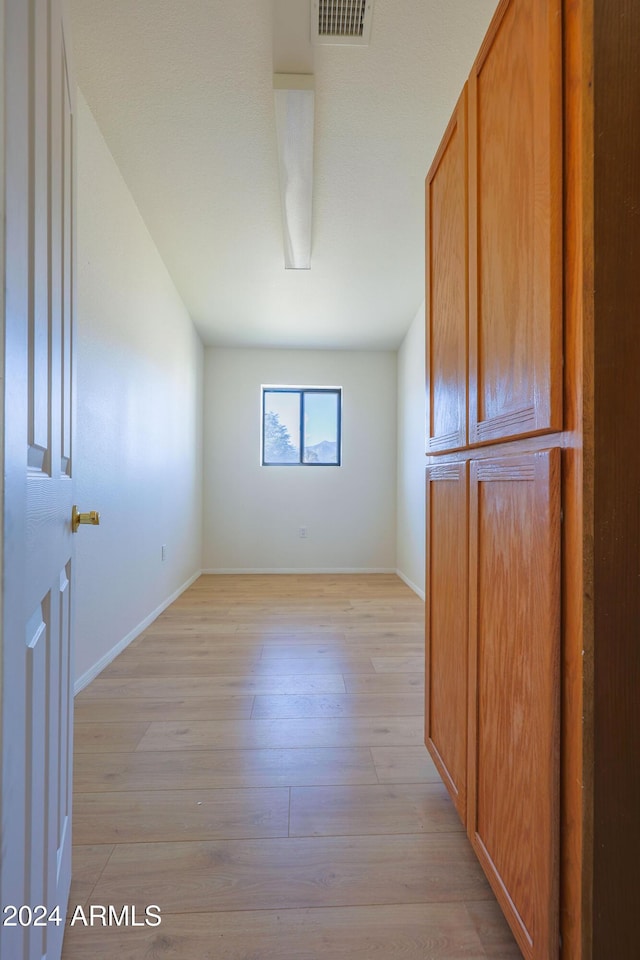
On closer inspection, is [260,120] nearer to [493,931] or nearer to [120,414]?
[120,414]

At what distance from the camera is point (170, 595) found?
3572mm

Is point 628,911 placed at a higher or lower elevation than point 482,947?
higher

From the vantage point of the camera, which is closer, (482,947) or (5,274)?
(5,274)

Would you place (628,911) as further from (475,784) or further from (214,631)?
(214,631)

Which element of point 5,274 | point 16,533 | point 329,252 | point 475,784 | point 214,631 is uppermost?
point 329,252

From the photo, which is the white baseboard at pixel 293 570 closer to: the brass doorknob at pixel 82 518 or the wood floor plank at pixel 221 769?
the wood floor plank at pixel 221 769

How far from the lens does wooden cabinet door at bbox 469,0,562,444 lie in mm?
694

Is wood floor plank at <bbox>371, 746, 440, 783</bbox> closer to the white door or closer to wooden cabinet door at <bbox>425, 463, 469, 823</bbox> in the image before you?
wooden cabinet door at <bbox>425, 463, 469, 823</bbox>

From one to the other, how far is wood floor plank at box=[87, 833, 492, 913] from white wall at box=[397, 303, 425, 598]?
2.72m

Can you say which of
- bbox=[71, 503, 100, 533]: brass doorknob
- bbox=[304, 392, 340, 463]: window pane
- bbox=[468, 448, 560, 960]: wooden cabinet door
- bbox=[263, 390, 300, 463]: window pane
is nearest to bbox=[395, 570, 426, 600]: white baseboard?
bbox=[304, 392, 340, 463]: window pane

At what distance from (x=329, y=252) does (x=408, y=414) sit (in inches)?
71.9

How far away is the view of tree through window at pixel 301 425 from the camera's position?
499cm

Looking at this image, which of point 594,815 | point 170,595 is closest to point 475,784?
point 594,815

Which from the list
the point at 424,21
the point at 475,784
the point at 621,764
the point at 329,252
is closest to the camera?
the point at 621,764
